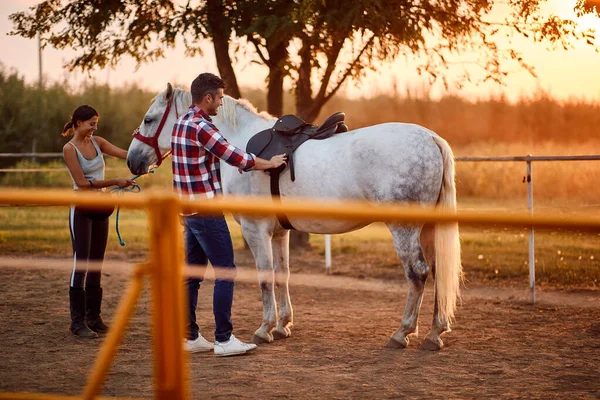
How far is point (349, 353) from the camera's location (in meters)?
5.20

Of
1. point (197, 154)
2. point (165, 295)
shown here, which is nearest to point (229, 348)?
point (197, 154)

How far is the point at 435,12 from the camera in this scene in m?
9.55

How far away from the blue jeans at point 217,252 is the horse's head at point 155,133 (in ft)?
3.98

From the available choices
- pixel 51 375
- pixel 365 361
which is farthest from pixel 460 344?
pixel 51 375

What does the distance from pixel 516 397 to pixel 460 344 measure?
55.4 inches

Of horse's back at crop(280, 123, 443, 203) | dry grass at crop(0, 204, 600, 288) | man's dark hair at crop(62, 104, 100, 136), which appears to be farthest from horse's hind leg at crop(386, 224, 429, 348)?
man's dark hair at crop(62, 104, 100, 136)

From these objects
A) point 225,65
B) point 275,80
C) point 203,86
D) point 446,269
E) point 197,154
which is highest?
point 225,65

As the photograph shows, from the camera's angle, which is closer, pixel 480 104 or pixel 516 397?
pixel 516 397

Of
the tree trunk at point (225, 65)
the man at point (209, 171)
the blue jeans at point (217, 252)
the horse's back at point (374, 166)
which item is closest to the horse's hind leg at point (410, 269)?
the horse's back at point (374, 166)

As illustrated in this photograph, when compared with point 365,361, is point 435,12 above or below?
above

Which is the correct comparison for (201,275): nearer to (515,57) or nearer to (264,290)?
(264,290)

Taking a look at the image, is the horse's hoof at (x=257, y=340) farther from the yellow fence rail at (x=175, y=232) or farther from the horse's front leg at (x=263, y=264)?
the yellow fence rail at (x=175, y=232)

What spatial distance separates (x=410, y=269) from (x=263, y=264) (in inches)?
43.3

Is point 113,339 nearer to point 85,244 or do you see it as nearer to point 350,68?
point 85,244
